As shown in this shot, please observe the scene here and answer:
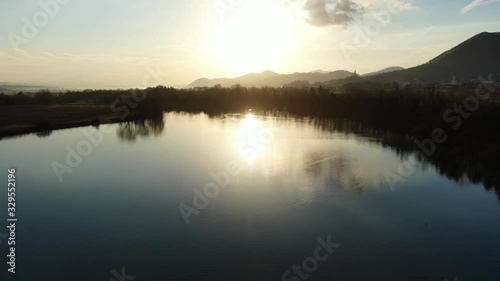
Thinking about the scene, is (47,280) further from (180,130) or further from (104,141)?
(180,130)

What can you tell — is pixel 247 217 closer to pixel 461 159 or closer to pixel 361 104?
pixel 461 159

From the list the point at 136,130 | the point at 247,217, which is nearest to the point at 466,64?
the point at 136,130

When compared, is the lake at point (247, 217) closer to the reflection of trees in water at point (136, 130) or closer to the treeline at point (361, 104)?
Answer: the treeline at point (361, 104)

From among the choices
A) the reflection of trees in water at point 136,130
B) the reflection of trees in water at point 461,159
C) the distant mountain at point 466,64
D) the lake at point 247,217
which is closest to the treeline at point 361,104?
the reflection of trees in water at point 461,159

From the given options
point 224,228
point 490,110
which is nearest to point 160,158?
point 224,228

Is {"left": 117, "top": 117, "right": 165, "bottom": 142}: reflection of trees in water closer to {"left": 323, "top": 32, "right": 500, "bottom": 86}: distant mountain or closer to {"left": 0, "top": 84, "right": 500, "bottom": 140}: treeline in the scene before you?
{"left": 0, "top": 84, "right": 500, "bottom": 140}: treeline

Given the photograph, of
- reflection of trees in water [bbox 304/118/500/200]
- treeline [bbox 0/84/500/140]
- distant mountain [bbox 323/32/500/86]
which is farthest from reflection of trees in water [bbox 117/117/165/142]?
distant mountain [bbox 323/32/500/86]
